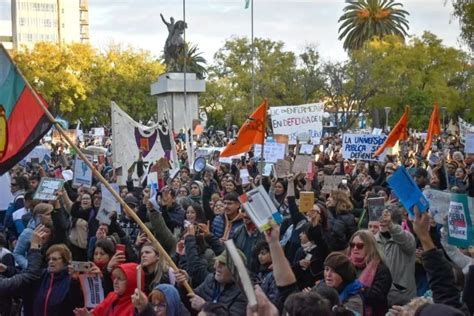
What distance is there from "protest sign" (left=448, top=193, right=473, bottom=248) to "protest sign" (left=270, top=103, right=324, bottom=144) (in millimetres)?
11562

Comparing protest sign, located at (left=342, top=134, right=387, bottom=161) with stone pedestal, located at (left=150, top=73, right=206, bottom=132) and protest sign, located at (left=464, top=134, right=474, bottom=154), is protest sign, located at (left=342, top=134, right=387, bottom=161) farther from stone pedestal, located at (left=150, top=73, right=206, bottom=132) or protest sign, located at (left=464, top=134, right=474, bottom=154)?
stone pedestal, located at (left=150, top=73, right=206, bottom=132)

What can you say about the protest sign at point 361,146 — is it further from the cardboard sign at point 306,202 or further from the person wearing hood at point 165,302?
the person wearing hood at point 165,302

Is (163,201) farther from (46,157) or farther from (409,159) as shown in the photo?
(46,157)

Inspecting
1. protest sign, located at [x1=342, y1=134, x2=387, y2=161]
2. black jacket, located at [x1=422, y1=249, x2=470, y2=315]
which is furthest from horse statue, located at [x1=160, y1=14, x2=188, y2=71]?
black jacket, located at [x1=422, y1=249, x2=470, y2=315]

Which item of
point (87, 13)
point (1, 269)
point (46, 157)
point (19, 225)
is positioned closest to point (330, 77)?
point (46, 157)

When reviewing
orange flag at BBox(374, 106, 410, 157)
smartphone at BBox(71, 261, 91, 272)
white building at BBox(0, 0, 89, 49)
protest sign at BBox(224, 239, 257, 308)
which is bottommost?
smartphone at BBox(71, 261, 91, 272)

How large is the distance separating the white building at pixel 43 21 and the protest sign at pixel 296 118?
114025 mm

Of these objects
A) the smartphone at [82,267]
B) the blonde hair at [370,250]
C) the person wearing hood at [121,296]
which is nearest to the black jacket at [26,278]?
the smartphone at [82,267]

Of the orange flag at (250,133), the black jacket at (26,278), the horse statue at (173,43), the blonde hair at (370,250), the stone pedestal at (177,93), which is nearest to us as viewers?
the blonde hair at (370,250)

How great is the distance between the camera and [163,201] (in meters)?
10.5

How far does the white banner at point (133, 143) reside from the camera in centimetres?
1794

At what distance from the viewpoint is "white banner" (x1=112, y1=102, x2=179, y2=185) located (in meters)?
17.9

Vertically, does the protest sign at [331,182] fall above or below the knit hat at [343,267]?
above

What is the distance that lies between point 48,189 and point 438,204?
5.48m
